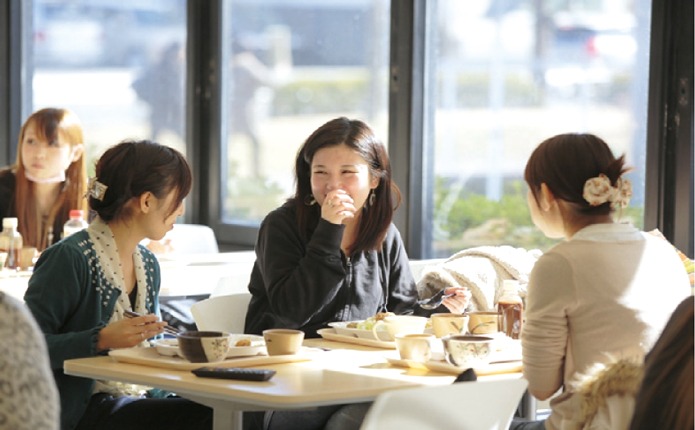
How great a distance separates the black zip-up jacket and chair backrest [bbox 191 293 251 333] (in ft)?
0.12

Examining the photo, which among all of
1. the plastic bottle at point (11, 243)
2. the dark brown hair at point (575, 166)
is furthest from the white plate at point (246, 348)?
the plastic bottle at point (11, 243)

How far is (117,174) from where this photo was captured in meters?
3.14

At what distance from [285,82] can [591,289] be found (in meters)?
3.46

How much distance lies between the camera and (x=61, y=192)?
16.0 feet

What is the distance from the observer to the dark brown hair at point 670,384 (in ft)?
5.79

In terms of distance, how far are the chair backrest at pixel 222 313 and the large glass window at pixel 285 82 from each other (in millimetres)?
1993

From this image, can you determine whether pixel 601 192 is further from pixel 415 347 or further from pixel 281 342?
pixel 281 342

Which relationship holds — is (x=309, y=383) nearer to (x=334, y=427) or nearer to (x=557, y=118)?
(x=334, y=427)

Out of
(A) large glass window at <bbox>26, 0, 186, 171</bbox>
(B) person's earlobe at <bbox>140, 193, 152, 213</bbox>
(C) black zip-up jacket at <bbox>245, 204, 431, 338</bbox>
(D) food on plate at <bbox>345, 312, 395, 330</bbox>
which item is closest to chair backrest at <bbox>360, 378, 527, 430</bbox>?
(D) food on plate at <bbox>345, 312, 395, 330</bbox>

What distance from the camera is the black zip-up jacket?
3.33 metres

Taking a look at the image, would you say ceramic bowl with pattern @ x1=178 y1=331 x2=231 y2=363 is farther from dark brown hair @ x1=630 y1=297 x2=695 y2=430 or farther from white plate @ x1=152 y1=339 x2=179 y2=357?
dark brown hair @ x1=630 y1=297 x2=695 y2=430

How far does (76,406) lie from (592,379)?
1.28 meters

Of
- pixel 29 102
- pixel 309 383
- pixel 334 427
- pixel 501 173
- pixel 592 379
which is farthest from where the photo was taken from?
pixel 29 102

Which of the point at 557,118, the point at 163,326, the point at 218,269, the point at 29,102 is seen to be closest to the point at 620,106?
the point at 557,118
